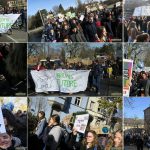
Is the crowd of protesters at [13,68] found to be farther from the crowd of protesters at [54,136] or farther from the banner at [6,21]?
the crowd of protesters at [54,136]

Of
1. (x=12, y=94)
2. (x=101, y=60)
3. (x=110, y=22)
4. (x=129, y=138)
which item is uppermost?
(x=110, y=22)

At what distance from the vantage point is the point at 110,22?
4941 mm

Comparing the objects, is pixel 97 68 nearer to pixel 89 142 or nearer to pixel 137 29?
pixel 137 29

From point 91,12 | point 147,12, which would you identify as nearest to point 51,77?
point 91,12

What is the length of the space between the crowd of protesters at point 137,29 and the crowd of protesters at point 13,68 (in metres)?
0.98

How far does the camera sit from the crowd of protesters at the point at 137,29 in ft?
16.3

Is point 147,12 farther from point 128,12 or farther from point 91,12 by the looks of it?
point 91,12

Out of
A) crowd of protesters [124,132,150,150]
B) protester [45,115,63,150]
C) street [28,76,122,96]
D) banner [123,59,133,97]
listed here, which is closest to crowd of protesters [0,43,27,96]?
street [28,76,122,96]

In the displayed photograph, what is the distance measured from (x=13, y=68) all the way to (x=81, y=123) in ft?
2.73

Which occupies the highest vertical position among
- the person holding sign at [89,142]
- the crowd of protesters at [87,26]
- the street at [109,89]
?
the crowd of protesters at [87,26]

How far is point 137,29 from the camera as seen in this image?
4.96 meters

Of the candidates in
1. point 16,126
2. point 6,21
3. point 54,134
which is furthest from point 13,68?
point 54,134

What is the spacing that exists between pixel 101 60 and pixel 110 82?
0.23 meters

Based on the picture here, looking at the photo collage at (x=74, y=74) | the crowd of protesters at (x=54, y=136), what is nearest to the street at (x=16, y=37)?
the photo collage at (x=74, y=74)
